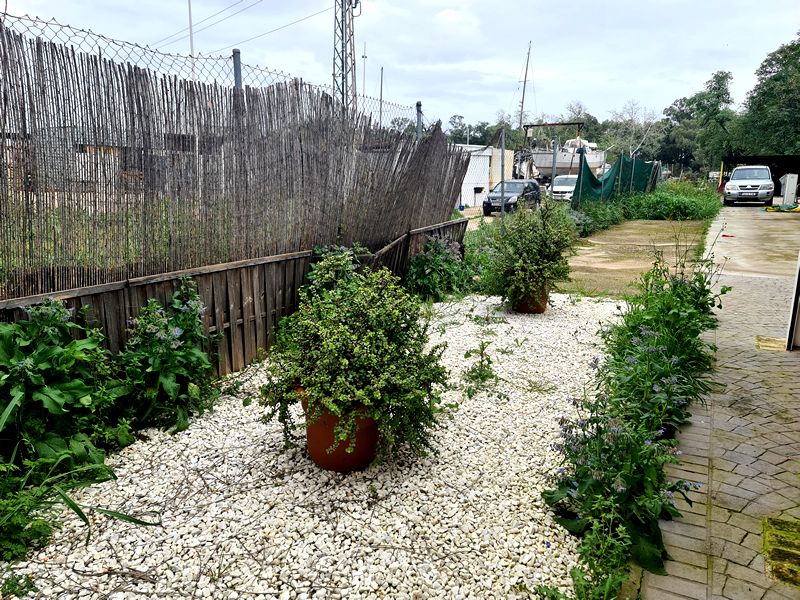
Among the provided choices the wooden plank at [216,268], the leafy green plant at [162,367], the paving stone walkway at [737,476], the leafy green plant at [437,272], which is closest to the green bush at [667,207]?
the leafy green plant at [437,272]

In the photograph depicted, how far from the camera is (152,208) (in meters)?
3.72

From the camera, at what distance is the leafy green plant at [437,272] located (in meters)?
7.18

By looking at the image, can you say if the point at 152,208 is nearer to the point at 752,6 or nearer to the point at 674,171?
the point at 752,6

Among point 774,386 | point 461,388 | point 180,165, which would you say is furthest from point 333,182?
point 774,386

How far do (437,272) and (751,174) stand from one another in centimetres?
2356

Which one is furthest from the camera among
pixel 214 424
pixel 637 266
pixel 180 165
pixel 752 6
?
pixel 637 266

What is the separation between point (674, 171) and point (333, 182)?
212 ft

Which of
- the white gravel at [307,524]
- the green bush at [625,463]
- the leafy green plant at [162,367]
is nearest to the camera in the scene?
the white gravel at [307,524]

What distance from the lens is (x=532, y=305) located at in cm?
638

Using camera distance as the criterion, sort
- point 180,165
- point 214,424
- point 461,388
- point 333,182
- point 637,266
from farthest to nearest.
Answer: point 637,266 < point 333,182 < point 461,388 < point 180,165 < point 214,424

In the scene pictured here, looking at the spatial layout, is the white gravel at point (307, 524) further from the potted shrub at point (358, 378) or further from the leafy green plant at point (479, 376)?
the leafy green plant at point (479, 376)

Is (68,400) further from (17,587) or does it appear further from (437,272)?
(437,272)

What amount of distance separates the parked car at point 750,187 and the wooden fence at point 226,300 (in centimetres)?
2371

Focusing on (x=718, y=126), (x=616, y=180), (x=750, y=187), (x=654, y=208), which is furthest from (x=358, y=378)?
(x=718, y=126)
